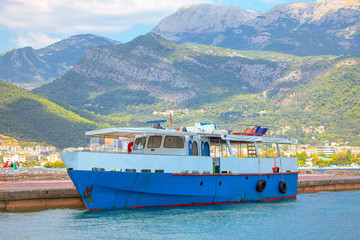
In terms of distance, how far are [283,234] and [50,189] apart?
1233cm

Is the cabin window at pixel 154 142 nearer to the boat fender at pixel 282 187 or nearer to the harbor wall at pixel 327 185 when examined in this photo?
the boat fender at pixel 282 187

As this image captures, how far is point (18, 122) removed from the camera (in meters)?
175

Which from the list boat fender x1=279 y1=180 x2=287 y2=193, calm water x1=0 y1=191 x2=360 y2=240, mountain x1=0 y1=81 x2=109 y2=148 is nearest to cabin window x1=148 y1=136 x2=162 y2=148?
calm water x1=0 y1=191 x2=360 y2=240

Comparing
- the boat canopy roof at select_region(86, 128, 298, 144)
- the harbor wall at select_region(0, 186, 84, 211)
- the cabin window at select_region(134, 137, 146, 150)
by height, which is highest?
the boat canopy roof at select_region(86, 128, 298, 144)

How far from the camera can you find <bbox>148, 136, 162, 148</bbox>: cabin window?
27.7m

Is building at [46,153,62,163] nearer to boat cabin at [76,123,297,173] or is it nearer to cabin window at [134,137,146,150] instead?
boat cabin at [76,123,297,173]

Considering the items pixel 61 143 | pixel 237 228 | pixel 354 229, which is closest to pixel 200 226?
pixel 237 228

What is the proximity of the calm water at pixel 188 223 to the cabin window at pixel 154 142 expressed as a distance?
358 cm

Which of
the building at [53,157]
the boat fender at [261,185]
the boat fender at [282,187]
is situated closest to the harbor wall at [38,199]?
the boat fender at [261,185]

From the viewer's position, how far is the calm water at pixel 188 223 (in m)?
21.6

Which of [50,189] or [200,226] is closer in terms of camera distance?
[200,226]

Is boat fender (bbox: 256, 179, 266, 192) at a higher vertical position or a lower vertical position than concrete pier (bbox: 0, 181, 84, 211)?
higher

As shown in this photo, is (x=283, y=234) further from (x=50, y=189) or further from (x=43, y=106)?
(x=43, y=106)

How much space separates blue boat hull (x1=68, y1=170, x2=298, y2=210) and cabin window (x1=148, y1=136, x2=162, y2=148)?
2.50 metres
